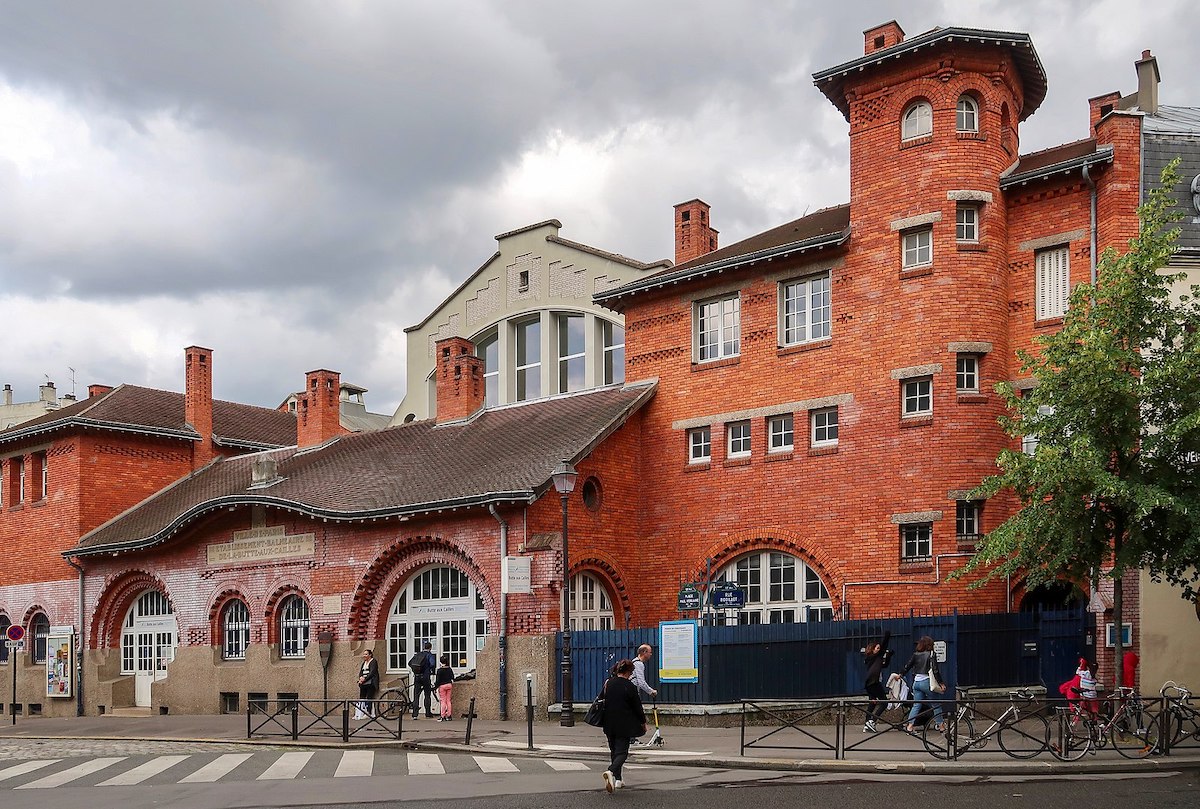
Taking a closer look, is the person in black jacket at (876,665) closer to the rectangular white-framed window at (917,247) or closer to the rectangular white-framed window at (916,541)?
the rectangular white-framed window at (916,541)

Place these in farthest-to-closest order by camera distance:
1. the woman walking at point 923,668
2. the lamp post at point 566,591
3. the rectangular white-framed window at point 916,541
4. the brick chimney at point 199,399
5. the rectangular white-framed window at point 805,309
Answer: the brick chimney at point 199,399, the rectangular white-framed window at point 805,309, the rectangular white-framed window at point 916,541, the lamp post at point 566,591, the woman walking at point 923,668

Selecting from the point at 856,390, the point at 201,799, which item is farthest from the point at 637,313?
the point at 201,799

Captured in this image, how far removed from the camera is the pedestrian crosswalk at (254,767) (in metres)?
17.8

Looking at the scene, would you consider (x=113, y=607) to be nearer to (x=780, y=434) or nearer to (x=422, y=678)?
(x=422, y=678)

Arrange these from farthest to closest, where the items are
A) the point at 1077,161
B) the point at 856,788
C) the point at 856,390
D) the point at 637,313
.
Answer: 1. the point at 637,313
2. the point at 856,390
3. the point at 1077,161
4. the point at 856,788

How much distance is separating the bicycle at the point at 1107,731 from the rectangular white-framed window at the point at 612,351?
27019 millimetres

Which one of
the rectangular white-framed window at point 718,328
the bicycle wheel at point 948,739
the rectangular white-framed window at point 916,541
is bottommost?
the bicycle wheel at point 948,739

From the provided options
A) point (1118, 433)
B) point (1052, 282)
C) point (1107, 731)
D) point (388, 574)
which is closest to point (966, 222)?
point (1052, 282)

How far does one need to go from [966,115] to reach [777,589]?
415 inches

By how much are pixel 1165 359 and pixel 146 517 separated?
27.3m

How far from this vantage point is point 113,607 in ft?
122

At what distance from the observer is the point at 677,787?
Result: 16000 mm

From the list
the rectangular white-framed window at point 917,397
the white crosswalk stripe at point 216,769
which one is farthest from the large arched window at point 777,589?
the white crosswalk stripe at point 216,769

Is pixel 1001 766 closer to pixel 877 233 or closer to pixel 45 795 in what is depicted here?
pixel 45 795
